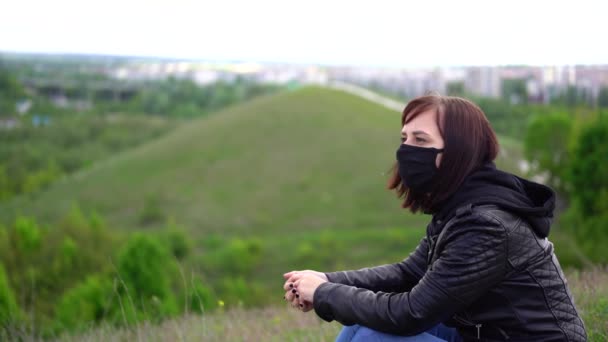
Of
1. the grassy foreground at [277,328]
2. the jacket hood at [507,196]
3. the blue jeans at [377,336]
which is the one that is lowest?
the grassy foreground at [277,328]

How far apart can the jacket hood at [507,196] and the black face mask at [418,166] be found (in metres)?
0.11

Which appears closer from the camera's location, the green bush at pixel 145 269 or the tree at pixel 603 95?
the green bush at pixel 145 269

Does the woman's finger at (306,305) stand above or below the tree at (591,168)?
above

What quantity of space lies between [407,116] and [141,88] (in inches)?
Result: 5770

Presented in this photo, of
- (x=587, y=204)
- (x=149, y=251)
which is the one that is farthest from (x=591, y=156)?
(x=149, y=251)

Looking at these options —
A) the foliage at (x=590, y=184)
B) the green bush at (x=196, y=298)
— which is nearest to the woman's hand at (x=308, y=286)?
the green bush at (x=196, y=298)

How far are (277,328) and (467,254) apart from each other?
9.76 ft

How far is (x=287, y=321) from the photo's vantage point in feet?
19.3

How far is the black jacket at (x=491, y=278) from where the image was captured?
264 centimetres

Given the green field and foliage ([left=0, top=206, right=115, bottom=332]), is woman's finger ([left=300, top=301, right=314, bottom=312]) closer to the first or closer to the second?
foliage ([left=0, top=206, right=115, bottom=332])

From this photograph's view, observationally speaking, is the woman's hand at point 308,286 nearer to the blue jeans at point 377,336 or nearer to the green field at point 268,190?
the blue jeans at point 377,336

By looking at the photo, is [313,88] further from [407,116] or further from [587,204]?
[407,116]

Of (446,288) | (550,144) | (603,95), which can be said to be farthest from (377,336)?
(550,144)

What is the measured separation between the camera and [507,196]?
2709mm
